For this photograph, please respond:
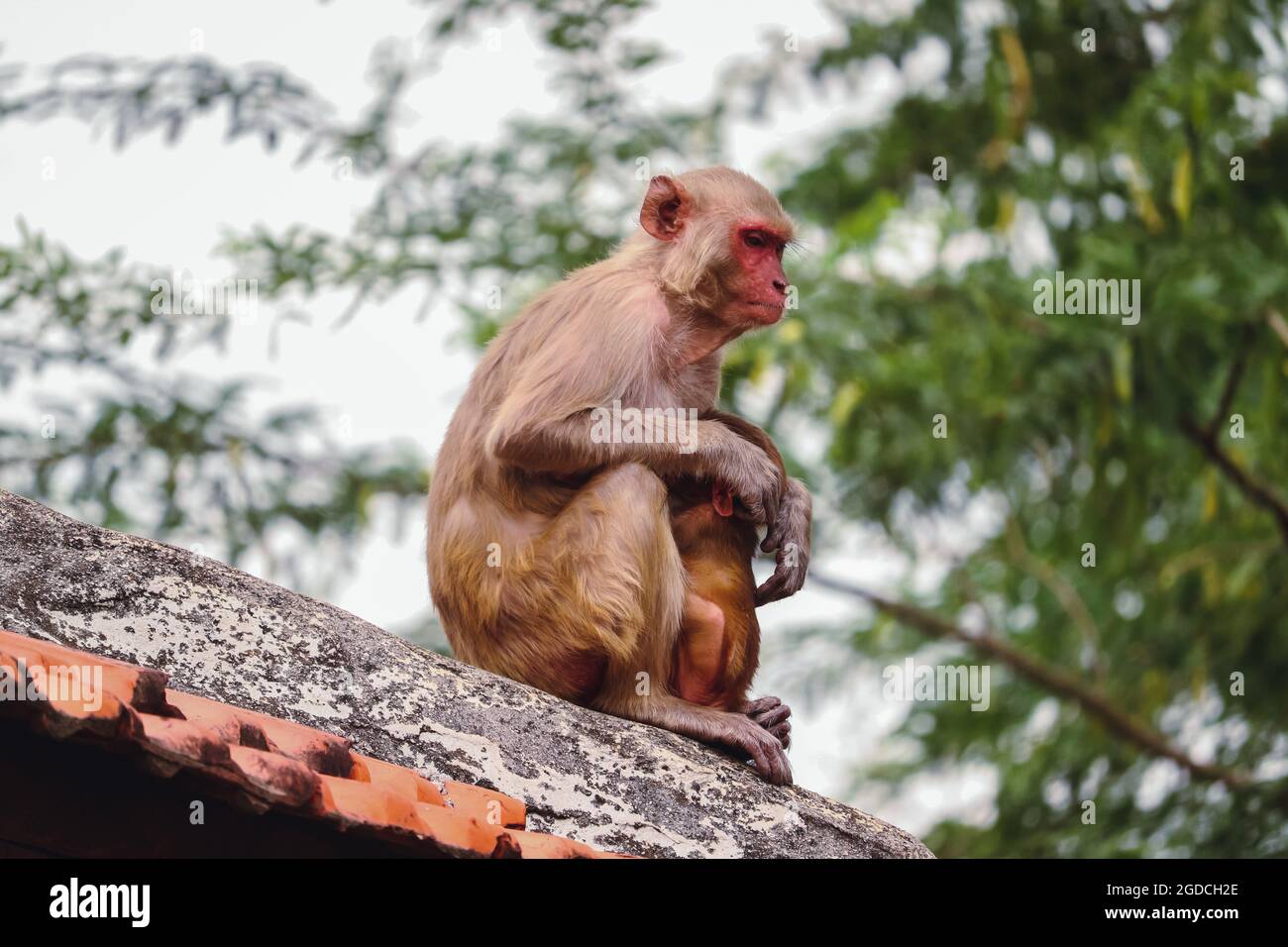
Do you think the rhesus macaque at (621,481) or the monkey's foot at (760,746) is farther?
the rhesus macaque at (621,481)

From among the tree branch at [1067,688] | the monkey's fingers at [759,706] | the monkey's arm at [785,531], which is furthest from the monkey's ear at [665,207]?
the tree branch at [1067,688]

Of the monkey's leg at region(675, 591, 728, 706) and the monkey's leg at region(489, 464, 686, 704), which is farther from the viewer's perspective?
the monkey's leg at region(675, 591, 728, 706)

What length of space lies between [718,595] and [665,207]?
163 centimetres

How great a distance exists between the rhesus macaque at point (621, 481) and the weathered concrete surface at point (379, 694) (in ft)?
1.21

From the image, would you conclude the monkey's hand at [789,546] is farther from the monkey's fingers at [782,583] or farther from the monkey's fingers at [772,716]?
the monkey's fingers at [772,716]

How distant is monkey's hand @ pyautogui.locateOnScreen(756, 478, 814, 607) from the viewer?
5691 mm

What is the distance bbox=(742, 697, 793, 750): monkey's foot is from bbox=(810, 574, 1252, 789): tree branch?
731 cm

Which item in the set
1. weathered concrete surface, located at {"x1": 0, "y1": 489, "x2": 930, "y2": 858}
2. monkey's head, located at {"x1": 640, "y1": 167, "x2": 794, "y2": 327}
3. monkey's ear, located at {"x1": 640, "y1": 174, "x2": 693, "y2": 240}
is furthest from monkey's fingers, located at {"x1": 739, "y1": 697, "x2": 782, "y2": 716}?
monkey's ear, located at {"x1": 640, "y1": 174, "x2": 693, "y2": 240}

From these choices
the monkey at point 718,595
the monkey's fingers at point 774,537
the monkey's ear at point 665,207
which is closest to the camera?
the monkey at point 718,595

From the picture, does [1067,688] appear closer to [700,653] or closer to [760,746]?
[700,653]

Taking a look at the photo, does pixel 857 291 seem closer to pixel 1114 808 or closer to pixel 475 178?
pixel 475 178

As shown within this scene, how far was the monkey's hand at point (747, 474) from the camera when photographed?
18.4 feet

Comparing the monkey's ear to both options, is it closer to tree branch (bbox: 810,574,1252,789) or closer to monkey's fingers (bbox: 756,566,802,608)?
monkey's fingers (bbox: 756,566,802,608)
